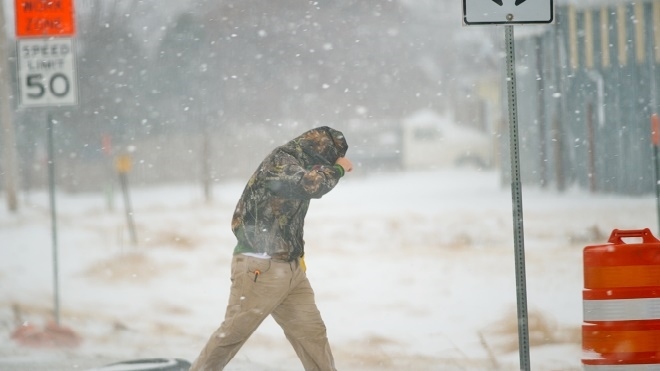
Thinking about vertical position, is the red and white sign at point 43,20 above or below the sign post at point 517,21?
above

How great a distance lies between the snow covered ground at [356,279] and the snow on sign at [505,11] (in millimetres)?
2917

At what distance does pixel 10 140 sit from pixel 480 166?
64.0 feet

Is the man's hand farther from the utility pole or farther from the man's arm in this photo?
the utility pole

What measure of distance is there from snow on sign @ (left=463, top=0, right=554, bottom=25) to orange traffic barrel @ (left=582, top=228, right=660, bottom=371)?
1263 millimetres

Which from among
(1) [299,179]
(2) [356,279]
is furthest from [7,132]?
(1) [299,179]

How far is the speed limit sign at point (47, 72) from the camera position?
933 cm

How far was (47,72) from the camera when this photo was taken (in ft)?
30.9

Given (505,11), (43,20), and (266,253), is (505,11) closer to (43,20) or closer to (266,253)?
(266,253)

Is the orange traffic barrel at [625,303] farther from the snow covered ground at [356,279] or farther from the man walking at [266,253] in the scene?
the snow covered ground at [356,279]

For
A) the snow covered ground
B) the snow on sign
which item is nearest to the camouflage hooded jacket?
the snow on sign

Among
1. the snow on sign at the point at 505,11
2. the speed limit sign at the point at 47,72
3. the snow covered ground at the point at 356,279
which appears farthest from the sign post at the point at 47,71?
the snow on sign at the point at 505,11

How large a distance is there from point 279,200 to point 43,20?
5.22 meters

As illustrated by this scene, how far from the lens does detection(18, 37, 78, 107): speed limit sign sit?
30.6 feet

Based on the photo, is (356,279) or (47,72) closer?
(47,72)
